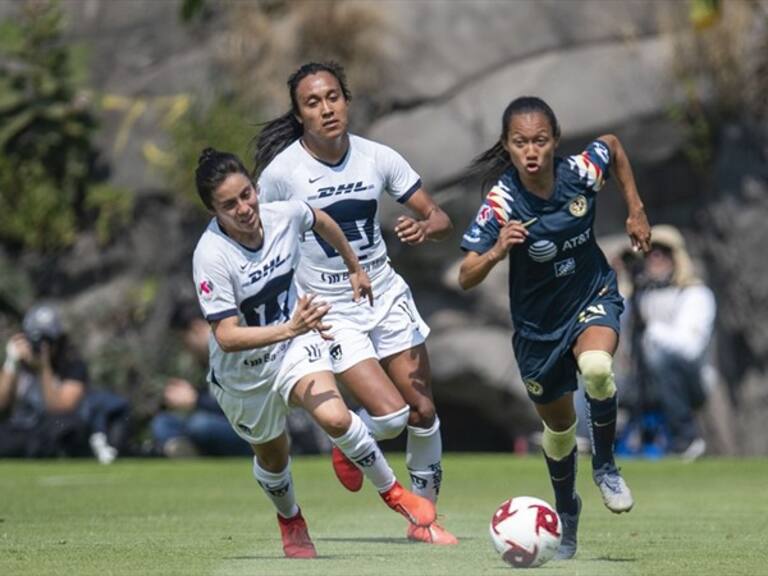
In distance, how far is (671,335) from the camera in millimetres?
16734

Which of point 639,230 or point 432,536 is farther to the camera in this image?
point 432,536

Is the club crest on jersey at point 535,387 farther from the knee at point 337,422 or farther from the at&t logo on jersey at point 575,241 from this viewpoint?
the knee at point 337,422

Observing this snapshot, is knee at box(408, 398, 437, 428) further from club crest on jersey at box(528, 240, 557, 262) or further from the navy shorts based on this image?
club crest on jersey at box(528, 240, 557, 262)

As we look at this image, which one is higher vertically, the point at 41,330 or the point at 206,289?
the point at 206,289

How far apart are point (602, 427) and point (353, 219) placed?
1.80 metres

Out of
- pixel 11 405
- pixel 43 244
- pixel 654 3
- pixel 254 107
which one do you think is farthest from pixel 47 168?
pixel 654 3

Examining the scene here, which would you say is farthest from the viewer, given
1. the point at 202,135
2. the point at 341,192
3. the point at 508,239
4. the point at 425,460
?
the point at 202,135

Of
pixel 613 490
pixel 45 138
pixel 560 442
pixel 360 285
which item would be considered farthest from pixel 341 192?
pixel 45 138

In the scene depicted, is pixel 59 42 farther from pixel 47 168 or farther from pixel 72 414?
pixel 72 414

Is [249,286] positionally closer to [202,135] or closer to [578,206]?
[578,206]

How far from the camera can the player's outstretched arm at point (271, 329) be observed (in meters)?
7.53

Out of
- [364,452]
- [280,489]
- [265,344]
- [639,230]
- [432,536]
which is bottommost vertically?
[432,536]

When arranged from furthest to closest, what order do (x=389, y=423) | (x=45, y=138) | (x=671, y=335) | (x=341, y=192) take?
(x=45, y=138) → (x=671, y=335) → (x=341, y=192) → (x=389, y=423)

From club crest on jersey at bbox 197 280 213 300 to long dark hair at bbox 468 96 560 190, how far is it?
142 cm
